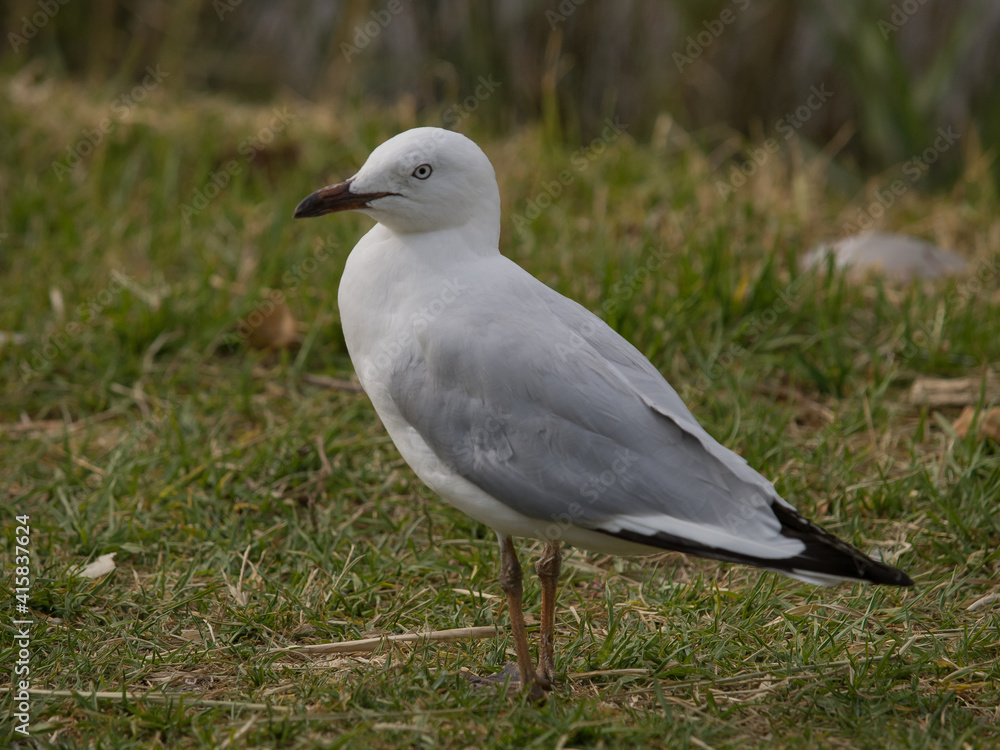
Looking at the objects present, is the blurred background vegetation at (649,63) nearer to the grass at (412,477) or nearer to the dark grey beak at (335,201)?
the grass at (412,477)

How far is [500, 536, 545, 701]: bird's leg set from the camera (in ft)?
8.56

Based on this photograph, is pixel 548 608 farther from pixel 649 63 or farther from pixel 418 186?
pixel 649 63

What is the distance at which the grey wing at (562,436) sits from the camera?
244 cm

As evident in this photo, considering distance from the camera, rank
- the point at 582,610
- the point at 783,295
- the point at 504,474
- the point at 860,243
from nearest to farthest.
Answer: the point at 504,474
the point at 582,610
the point at 783,295
the point at 860,243

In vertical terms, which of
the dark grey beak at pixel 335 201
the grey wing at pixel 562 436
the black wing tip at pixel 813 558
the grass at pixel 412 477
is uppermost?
the dark grey beak at pixel 335 201

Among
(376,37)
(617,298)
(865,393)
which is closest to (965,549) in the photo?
(865,393)

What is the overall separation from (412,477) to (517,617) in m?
1.08

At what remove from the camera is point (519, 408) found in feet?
8.28

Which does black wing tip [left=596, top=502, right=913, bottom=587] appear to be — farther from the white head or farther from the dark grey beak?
the dark grey beak

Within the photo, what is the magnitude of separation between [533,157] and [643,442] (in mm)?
3615

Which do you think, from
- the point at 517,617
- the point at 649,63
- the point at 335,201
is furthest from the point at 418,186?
the point at 649,63

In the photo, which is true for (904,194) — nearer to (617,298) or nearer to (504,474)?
(617,298)

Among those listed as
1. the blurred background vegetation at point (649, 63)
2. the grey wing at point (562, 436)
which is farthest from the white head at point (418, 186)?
the blurred background vegetation at point (649, 63)

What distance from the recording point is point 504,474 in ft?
8.14
